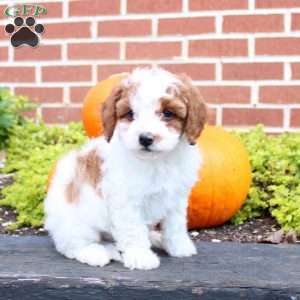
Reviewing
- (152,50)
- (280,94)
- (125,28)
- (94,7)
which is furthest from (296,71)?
(94,7)

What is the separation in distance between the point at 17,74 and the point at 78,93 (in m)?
0.61

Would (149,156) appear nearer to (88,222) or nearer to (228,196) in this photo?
(88,222)

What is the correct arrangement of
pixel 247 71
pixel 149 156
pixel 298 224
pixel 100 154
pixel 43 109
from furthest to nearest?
pixel 43 109 < pixel 247 71 < pixel 298 224 < pixel 100 154 < pixel 149 156

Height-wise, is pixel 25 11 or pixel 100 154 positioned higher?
pixel 25 11

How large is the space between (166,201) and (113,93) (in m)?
0.52

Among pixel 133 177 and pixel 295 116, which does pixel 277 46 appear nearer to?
pixel 295 116

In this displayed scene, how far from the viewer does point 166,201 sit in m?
2.81

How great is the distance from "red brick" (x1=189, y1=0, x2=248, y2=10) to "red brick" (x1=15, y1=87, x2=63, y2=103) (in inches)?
52.4

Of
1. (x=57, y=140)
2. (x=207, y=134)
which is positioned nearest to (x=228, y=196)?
(x=207, y=134)

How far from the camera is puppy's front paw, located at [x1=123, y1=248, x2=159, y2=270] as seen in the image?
2.79 metres

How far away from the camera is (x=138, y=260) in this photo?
9.13ft

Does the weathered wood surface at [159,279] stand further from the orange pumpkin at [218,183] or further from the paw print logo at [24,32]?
the paw print logo at [24,32]

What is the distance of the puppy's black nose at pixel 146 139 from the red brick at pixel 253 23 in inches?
108

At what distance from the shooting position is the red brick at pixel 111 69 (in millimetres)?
5281
